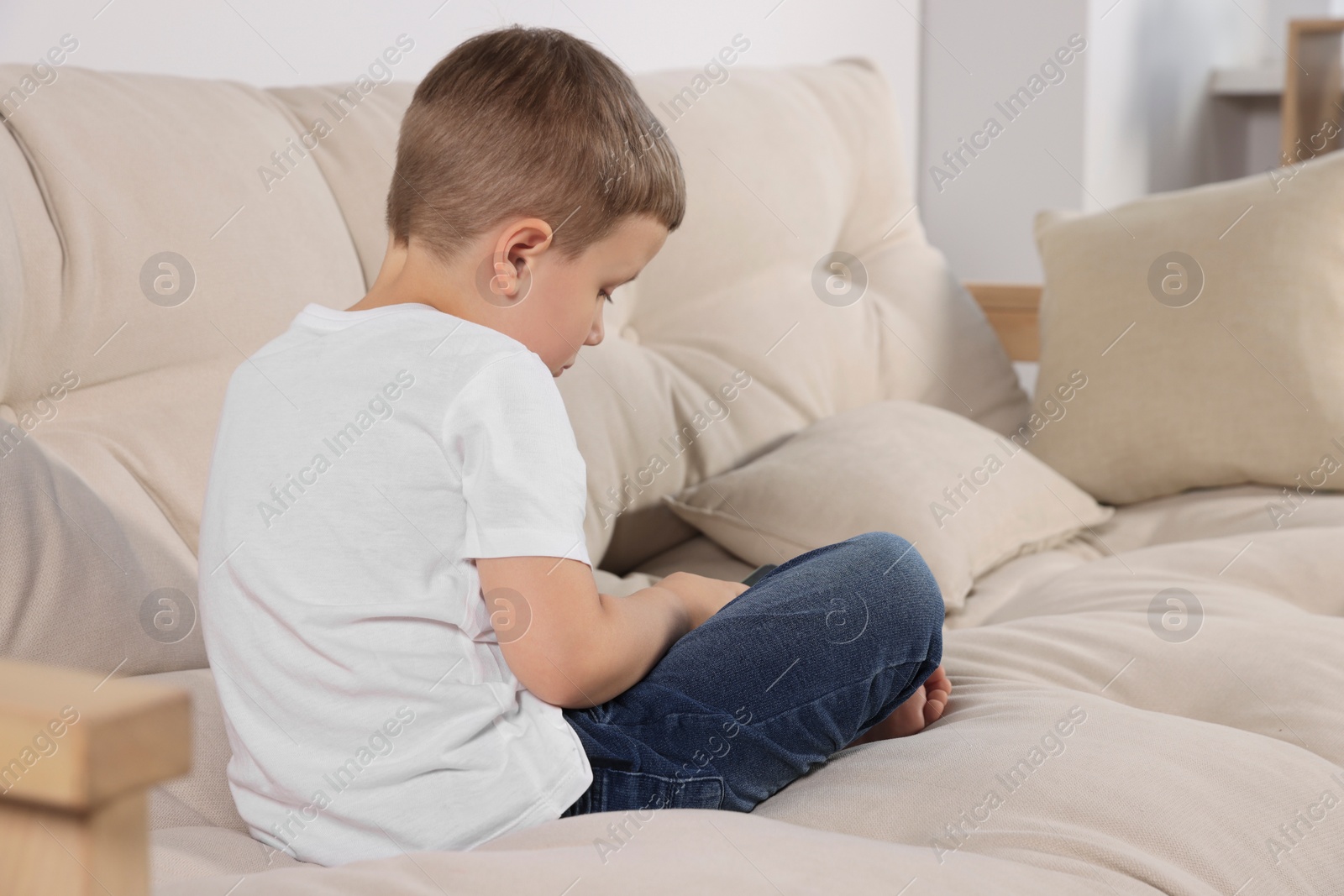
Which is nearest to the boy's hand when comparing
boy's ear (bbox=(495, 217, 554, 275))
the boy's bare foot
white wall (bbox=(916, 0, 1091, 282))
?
the boy's bare foot

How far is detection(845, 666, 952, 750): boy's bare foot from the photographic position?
91 cm

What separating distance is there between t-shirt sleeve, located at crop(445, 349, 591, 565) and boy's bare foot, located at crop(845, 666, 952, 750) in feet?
1.10

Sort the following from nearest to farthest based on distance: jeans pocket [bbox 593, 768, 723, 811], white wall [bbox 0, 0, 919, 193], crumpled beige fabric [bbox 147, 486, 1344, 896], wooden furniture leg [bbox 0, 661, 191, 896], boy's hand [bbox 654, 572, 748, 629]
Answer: wooden furniture leg [bbox 0, 661, 191, 896], crumpled beige fabric [bbox 147, 486, 1344, 896], jeans pocket [bbox 593, 768, 723, 811], boy's hand [bbox 654, 572, 748, 629], white wall [bbox 0, 0, 919, 193]

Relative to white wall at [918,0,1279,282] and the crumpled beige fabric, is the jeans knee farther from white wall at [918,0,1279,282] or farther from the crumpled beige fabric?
white wall at [918,0,1279,282]

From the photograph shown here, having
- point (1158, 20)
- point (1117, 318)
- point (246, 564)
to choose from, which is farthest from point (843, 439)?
point (1158, 20)

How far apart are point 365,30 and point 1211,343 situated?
113cm

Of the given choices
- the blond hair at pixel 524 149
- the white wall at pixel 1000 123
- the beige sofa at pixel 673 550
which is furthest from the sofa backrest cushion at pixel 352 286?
the white wall at pixel 1000 123

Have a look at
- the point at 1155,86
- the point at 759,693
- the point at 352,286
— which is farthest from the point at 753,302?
the point at 1155,86

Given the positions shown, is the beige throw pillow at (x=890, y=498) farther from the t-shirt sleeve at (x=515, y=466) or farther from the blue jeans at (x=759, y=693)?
the t-shirt sleeve at (x=515, y=466)

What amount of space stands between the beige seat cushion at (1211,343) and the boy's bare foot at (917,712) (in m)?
0.78

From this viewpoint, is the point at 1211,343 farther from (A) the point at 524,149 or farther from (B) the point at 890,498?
(A) the point at 524,149

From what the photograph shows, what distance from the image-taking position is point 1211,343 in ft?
5.11

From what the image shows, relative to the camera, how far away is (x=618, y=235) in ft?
2.62

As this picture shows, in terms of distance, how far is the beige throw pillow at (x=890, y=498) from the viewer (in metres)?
1.28
